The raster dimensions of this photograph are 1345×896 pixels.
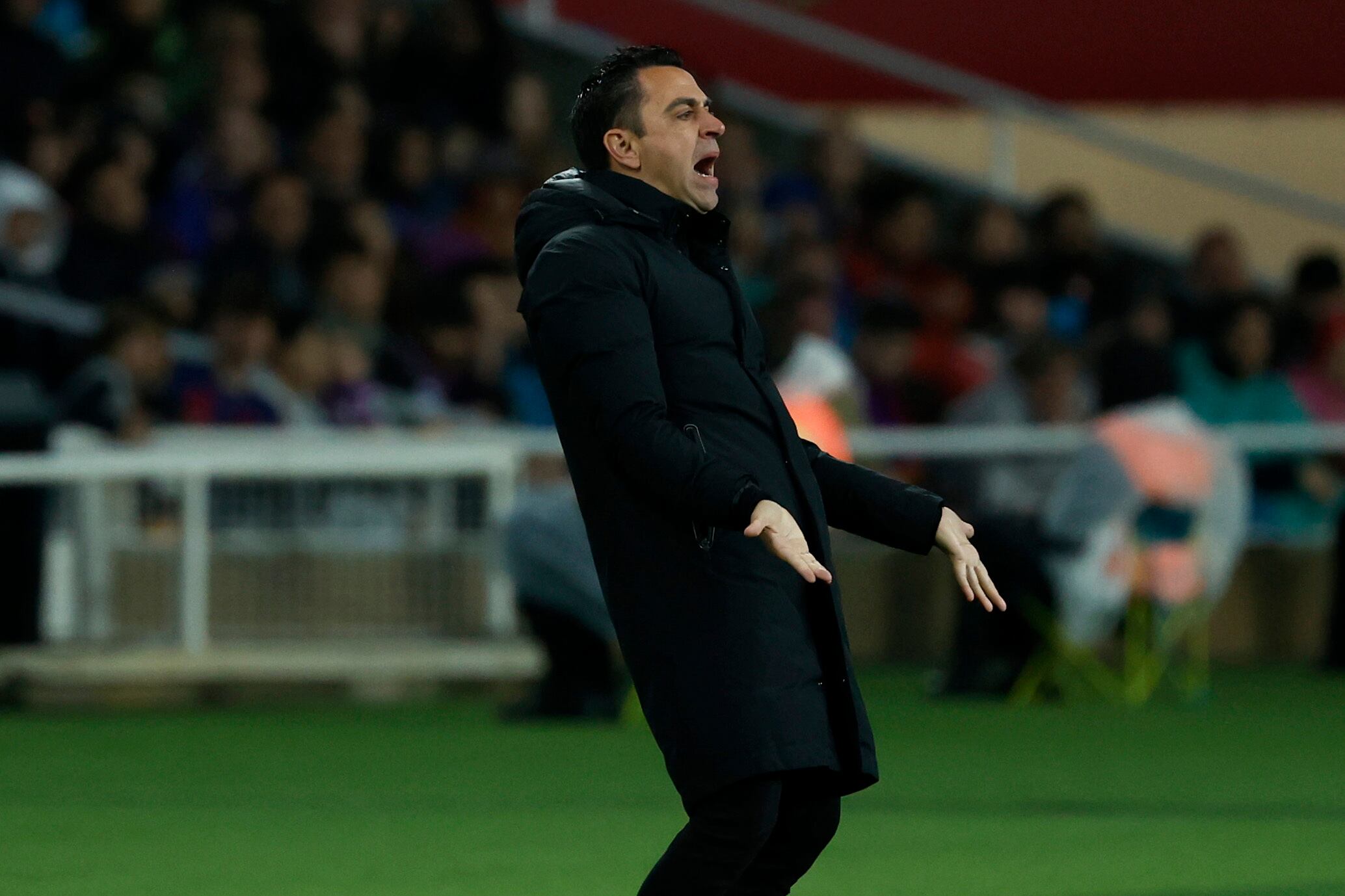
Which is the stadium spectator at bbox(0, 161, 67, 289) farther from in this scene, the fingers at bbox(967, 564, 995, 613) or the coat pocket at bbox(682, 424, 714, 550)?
the fingers at bbox(967, 564, 995, 613)

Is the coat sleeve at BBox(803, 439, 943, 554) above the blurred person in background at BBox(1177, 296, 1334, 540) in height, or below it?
above

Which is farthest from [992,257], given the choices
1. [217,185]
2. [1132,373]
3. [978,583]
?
[978,583]

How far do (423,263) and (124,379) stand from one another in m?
2.56

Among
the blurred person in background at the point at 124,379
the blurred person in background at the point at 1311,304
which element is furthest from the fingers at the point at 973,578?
the blurred person in background at the point at 1311,304

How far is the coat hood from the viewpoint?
427 cm

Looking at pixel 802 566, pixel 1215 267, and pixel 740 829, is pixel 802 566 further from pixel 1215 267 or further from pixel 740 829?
pixel 1215 267

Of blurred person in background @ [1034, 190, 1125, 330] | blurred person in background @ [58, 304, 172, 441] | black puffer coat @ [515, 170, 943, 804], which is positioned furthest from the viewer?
blurred person in background @ [1034, 190, 1125, 330]

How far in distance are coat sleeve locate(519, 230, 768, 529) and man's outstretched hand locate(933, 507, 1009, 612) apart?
373 millimetres

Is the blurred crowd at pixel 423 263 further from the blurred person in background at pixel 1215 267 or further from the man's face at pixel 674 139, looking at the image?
the man's face at pixel 674 139

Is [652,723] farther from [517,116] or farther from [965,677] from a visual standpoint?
[517,116]

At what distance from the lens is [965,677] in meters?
11.2

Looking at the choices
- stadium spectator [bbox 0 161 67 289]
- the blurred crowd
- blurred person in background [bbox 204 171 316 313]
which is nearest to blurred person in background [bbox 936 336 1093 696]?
the blurred crowd

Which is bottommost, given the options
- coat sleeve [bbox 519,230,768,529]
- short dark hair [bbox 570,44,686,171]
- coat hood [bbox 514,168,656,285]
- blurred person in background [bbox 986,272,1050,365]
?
blurred person in background [bbox 986,272,1050,365]

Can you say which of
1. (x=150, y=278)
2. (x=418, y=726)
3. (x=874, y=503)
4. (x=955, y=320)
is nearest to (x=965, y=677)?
(x=418, y=726)
